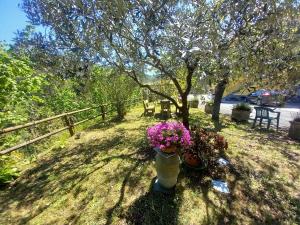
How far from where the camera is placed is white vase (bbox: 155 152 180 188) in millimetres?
3570

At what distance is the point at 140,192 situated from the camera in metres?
3.88

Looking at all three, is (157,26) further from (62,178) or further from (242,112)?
(242,112)

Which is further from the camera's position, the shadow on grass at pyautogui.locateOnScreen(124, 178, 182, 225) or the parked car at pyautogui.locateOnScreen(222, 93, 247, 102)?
the parked car at pyautogui.locateOnScreen(222, 93, 247, 102)

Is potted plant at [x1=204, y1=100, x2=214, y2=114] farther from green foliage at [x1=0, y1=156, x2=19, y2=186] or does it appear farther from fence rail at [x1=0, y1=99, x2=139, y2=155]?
green foliage at [x1=0, y1=156, x2=19, y2=186]

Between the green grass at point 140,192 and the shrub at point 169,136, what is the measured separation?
0.94 meters

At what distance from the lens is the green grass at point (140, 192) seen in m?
3.36

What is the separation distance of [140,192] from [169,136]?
3.96ft

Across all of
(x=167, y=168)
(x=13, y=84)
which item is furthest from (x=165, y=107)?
(x=13, y=84)

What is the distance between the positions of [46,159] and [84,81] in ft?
8.29

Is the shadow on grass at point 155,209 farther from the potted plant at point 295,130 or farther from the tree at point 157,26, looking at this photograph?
the potted plant at point 295,130

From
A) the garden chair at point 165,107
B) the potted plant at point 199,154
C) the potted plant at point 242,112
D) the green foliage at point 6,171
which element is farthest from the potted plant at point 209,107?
the green foliage at point 6,171

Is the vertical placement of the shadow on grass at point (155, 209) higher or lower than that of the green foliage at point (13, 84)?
lower

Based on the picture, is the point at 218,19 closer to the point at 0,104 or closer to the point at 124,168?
the point at 124,168

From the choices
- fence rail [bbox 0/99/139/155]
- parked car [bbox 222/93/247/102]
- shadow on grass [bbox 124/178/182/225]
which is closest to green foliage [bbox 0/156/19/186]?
fence rail [bbox 0/99/139/155]
